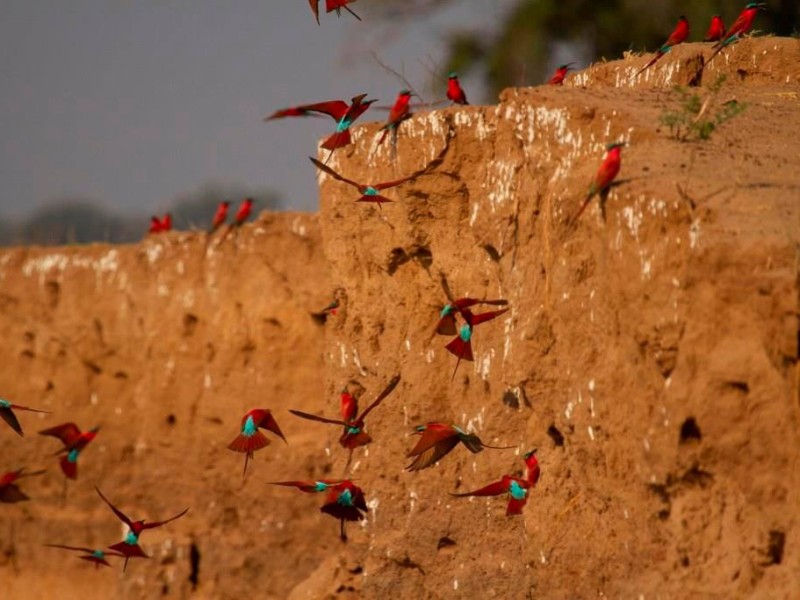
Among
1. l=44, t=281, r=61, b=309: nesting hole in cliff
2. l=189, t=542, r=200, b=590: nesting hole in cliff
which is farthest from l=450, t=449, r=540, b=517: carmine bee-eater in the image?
l=44, t=281, r=61, b=309: nesting hole in cliff

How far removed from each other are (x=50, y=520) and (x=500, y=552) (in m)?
6.09

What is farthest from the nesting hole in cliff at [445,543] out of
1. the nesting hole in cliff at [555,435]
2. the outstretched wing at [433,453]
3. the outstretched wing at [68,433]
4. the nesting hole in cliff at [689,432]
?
the outstretched wing at [68,433]

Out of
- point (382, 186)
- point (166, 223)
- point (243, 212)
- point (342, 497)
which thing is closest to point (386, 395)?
point (342, 497)

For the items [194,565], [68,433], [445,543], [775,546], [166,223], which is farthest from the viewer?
[166,223]

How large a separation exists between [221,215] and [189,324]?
1014mm

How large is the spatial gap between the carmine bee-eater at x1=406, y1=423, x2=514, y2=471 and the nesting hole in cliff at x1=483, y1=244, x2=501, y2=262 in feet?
2.76

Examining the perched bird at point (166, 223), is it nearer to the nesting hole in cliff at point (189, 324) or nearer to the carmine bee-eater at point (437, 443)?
the nesting hole in cliff at point (189, 324)

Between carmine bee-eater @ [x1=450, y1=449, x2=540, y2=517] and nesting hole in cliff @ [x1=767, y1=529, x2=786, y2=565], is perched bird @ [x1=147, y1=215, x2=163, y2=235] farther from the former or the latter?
nesting hole in cliff @ [x1=767, y1=529, x2=786, y2=565]

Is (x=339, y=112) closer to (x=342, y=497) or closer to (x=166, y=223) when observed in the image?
(x=342, y=497)

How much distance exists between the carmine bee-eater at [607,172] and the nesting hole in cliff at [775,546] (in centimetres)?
140

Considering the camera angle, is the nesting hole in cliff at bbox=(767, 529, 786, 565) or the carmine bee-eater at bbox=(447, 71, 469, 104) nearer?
the nesting hole in cliff at bbox=(767, 529, 786, 565)

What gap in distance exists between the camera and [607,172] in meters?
5.83

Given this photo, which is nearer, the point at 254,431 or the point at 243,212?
the point at 254,431

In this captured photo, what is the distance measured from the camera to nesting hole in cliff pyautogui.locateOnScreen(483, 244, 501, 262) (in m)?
7.38
